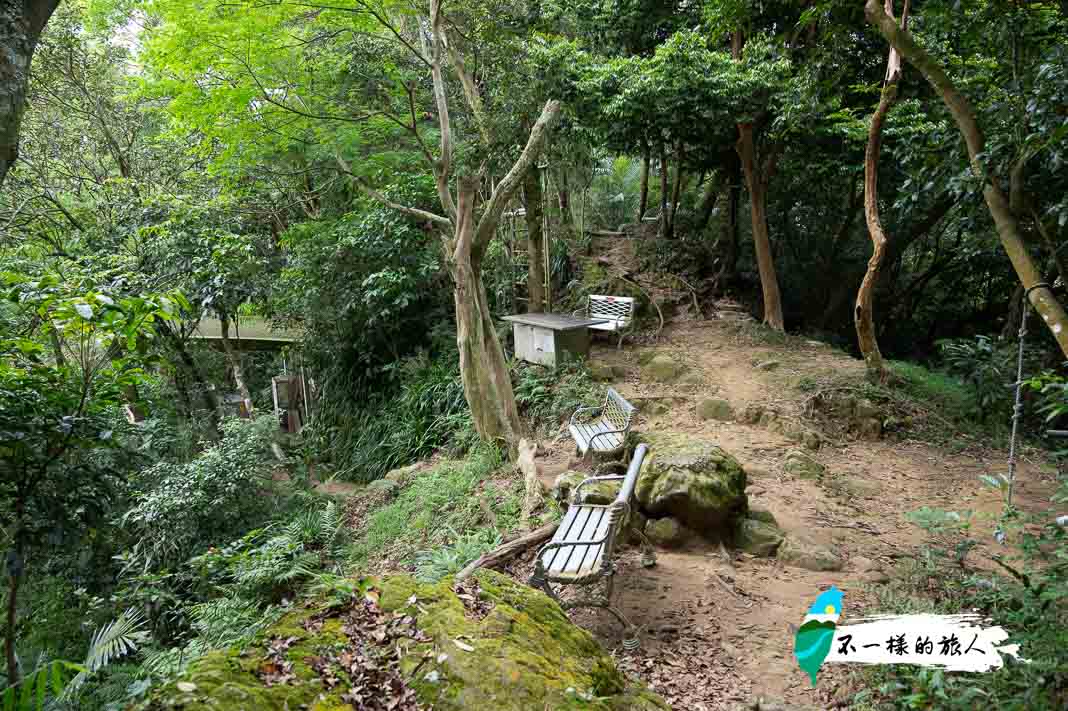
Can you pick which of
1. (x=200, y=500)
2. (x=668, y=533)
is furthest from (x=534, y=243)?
(x=668, y=533)

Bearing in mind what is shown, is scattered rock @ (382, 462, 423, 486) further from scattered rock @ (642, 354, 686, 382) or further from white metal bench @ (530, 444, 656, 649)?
white metal bench @ (530, 444, 656, 649)

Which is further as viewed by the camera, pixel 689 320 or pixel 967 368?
pixel 689 320

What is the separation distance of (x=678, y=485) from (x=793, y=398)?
14.2 feet

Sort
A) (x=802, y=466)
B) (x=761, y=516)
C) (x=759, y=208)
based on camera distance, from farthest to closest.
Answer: (x=759, y=208), (x=802, y=466), (x=761, y=516)

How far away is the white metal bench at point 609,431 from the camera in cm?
629

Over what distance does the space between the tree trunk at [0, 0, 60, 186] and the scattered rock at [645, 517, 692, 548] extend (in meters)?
4.51

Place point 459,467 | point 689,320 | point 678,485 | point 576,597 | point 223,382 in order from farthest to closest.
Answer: point 223,382, point 689,320, point 459,467, point 678,485, point 576,597

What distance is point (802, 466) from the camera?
6809 mm

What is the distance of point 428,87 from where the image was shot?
9.72 m

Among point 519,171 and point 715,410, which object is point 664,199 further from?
point 519,171

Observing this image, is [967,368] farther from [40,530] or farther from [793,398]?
[40,530]

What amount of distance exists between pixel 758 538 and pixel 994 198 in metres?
3.02

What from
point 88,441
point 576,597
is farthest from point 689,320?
point 88,441

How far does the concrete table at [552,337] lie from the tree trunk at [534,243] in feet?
3.14
